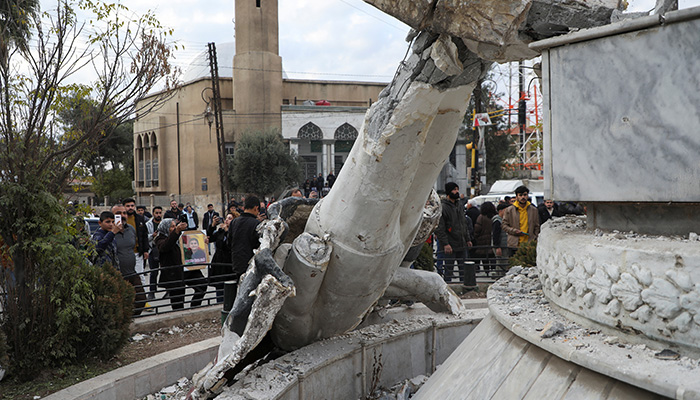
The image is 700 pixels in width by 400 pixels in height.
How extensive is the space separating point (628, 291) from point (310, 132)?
33.6 meters

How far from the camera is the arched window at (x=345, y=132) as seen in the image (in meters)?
34.7

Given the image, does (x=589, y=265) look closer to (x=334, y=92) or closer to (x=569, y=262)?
(x=569, y=262)

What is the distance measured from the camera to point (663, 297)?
1.83m

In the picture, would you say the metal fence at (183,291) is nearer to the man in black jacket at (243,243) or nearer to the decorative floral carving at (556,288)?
the man in black jacket at (243,243)

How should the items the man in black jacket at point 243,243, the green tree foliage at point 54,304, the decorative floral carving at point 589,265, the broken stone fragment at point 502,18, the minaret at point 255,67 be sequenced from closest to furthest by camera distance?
the decorative floral carving at point 589,265, the broken stone fragment at point 502,18, the green tree foliage at point 54,304, the man in black jacket at point 243,243, the minaret at point 255,67

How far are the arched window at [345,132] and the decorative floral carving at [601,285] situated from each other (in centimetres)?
3284

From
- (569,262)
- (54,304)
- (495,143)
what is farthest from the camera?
(495,143)

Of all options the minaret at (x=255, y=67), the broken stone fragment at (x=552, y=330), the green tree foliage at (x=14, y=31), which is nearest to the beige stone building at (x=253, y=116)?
the minaret at (x=255, y=67)

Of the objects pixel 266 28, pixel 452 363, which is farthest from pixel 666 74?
pixel 266 28

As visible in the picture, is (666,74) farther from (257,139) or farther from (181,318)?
(257,139)

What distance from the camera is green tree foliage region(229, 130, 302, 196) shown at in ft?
108

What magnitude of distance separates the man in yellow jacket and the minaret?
27400 mm

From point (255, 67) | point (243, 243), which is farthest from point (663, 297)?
point (255, 67)

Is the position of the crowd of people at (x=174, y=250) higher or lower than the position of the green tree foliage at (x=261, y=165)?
lower
